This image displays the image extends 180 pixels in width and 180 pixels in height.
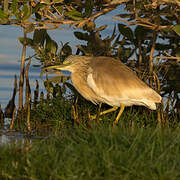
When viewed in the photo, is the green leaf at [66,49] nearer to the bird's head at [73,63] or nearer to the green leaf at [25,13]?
the bird's head at [73,63]

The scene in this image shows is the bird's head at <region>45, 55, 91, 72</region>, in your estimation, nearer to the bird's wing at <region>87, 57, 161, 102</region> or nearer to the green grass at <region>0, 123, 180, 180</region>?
the bird's wing at <region>87, 57, 161, 102</region>

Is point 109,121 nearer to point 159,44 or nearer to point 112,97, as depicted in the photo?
point 112,97

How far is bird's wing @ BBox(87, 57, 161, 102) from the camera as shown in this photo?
22.7ft

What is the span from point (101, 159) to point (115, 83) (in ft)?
8.93

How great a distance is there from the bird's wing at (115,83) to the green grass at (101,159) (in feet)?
5.76

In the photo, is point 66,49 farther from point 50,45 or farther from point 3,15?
point 3,15

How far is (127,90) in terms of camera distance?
6914 millimetres

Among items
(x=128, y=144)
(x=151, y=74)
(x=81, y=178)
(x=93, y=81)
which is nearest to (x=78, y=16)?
(x=93, y=81)

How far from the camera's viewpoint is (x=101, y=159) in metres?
4.40

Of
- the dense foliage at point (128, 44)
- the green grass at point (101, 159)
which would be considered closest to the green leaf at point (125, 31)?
the dense foliage at point (128, 44)

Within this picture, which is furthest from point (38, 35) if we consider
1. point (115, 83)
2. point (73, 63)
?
point (115, 83)

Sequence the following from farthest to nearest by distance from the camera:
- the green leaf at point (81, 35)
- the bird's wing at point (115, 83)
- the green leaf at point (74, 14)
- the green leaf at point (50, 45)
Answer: the green leaf at point (50, 45) → the green leaf at point (81, 35) → the green leaf at point (74, 14) → the bird's wing at point (115, 83)

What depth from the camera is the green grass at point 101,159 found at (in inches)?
166

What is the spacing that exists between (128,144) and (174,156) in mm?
589
